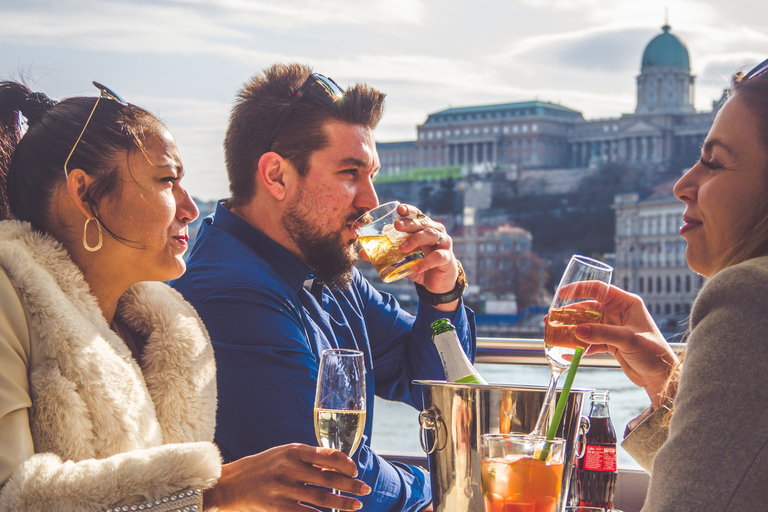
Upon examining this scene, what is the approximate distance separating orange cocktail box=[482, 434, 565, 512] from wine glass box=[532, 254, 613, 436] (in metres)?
0.14

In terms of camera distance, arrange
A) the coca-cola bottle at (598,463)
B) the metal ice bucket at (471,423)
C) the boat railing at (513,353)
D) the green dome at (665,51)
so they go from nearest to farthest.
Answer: the metal ice bucket at (471,423), the coca-cola bottle at (598,463), the boat railing at (513,353), the green dome at (665,51)

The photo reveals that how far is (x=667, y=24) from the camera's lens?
5269cm

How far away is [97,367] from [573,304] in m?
0.60

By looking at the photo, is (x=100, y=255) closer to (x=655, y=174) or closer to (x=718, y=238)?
(x=718, y=238)

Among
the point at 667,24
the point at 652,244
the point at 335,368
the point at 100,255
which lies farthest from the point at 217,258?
the point at 667,24

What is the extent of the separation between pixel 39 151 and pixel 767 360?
95cm

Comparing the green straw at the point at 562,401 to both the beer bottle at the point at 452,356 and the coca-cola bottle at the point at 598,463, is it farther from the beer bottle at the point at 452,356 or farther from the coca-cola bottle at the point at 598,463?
the beer bottle at the point at 452,356

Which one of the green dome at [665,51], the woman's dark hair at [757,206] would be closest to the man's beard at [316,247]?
the woman's dark hair at [757,206]

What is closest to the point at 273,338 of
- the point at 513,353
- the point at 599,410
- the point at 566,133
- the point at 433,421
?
the point at 433,421

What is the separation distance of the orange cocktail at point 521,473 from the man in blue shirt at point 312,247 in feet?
1.51

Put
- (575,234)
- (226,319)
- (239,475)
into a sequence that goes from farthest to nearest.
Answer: (575,234)
(226,319)
(239,475)

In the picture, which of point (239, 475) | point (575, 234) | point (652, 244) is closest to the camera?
point (239, 475)

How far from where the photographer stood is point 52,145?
1.11 metres

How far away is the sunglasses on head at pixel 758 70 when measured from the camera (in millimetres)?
905
